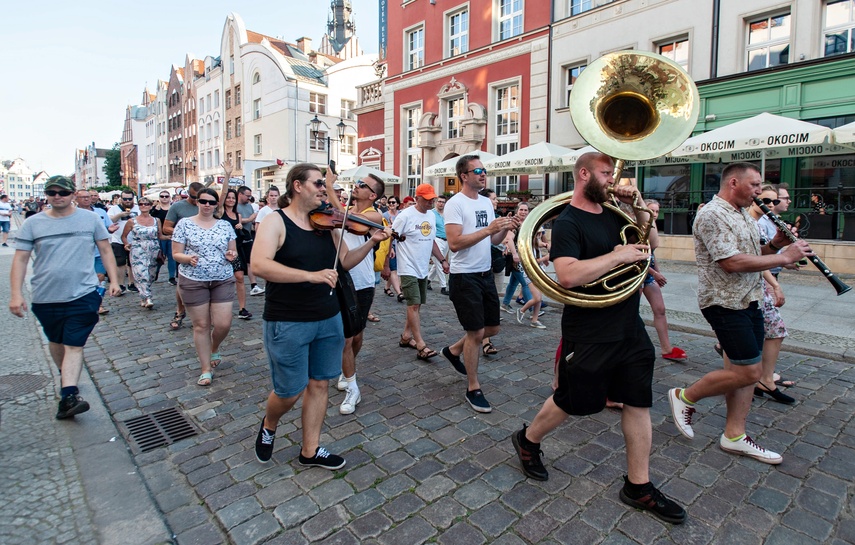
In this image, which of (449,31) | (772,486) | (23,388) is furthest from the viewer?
(449,31)

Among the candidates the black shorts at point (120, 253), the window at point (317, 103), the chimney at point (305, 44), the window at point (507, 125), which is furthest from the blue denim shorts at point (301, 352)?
the chimney at point (305, 44)

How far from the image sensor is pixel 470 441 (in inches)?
139

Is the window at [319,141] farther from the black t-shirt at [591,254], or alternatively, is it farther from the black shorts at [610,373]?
the black shorts at [610,373]

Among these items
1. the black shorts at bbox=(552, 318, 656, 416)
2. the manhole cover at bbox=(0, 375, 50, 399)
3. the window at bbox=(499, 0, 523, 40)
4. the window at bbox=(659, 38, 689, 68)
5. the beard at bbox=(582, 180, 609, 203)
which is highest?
the window at bbox=(499, 0, 523, 40)

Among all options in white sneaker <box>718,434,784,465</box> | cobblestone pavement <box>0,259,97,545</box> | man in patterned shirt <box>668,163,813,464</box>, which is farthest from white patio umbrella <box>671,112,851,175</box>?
cobblestone pavement <box>0,259,97,545</box>

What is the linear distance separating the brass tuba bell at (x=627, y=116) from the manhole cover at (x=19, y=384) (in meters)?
4.60

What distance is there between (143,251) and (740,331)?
8.26 m

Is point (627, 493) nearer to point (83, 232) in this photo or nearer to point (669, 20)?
point (83, 232)

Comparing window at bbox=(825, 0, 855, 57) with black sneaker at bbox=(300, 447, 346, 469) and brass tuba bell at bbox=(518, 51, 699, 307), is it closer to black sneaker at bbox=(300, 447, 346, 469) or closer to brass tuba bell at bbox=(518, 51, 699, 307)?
brass tuba bell at bbox=(518, 51, 699, 307)

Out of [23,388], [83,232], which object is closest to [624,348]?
[83,232]

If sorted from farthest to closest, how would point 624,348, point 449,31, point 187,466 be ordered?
point 449,31, point 187,466, point 624,348

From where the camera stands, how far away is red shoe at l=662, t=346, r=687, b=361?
535 centimetres

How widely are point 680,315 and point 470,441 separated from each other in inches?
199

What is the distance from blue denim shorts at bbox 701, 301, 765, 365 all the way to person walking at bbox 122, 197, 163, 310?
7.81m
